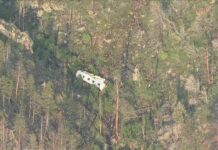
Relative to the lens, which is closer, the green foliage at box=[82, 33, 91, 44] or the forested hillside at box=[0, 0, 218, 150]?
the forested hillside at box=[0, 0, 218, 150]

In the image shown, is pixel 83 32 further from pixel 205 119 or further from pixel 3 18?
pixel 205 119

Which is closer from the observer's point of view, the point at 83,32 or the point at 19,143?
the point at 19,143

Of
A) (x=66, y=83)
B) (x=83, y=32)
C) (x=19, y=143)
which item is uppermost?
(x=83, y=32)

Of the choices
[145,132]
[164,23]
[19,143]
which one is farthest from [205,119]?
[19,143]

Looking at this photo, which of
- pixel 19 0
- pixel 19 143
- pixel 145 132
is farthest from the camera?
pixel 19 0

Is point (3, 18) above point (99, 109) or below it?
above

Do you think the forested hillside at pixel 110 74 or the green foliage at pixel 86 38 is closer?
the forested hillside at pixel 110 74

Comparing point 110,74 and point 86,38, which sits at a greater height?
point 86,38

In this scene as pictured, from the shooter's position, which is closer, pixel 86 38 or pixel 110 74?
pixel 110 74
